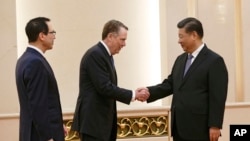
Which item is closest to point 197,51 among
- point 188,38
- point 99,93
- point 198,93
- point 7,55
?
point 188,38

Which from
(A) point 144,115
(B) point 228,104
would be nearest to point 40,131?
(A) point 144,115

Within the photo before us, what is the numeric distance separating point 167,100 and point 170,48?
0.53 meters

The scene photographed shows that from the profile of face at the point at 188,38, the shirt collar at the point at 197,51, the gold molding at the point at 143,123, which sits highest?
the profile of face at the point at 188,38

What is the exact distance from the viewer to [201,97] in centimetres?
319

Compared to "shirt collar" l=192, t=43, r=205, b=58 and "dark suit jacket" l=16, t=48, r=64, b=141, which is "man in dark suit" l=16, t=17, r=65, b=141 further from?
"shirt collar" l=192, t=43, r=205, b=58

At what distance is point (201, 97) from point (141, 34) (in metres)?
1.76

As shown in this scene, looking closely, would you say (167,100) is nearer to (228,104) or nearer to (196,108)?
(228,104)

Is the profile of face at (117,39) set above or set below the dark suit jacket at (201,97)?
above

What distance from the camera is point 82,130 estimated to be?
326 cm

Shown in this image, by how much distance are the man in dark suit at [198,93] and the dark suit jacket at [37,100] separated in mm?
900

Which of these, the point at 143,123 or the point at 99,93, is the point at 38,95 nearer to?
the point at 99,93

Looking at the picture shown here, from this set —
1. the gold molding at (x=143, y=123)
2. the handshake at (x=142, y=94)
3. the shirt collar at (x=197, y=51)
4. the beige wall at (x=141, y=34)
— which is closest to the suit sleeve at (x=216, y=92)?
the shirt collar at (x=197, y=51)

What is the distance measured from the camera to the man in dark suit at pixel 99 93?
3.26 m

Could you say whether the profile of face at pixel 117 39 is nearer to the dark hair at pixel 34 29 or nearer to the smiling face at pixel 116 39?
the smiling face at pixel 116 39
